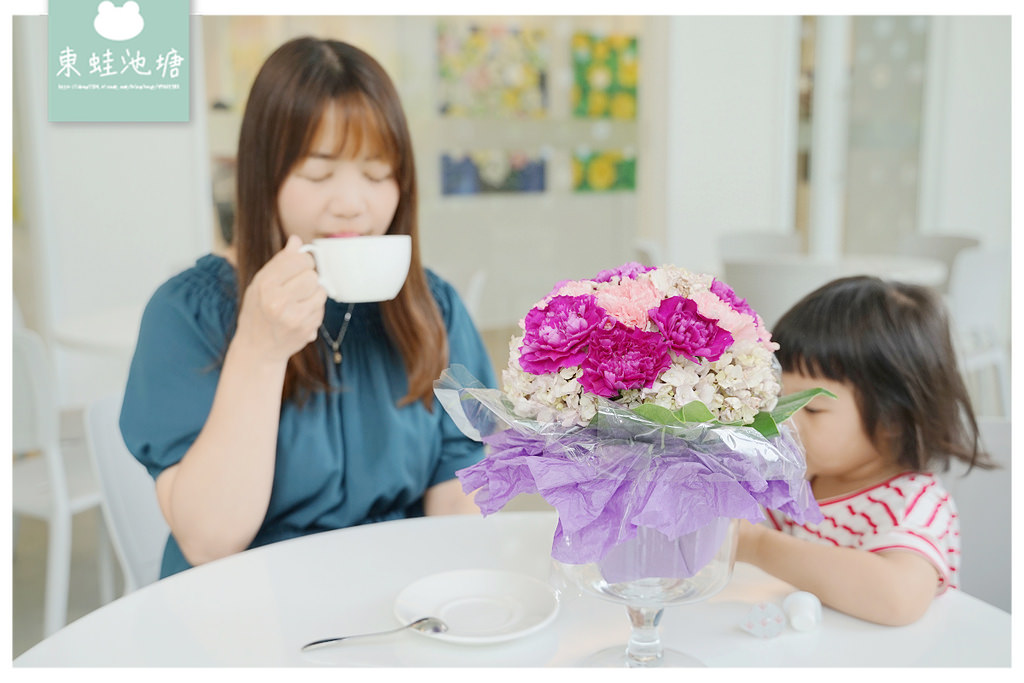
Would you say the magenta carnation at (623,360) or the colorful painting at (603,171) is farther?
the colorful painting at (603,171)

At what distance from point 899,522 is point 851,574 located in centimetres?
24

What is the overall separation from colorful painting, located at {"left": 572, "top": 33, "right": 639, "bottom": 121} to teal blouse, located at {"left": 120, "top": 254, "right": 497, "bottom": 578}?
159 inches

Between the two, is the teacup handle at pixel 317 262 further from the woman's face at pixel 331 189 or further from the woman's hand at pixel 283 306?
the woman's face at pixel 331 189

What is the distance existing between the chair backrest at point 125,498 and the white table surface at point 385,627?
1.61 feet

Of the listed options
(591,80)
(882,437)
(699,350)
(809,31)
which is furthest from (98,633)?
Result: (809,31)

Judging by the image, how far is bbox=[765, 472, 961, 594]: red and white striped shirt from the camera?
3.12 ft

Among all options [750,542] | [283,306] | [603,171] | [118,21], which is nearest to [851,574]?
[750,542]

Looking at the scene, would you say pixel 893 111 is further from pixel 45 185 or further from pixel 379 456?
pixel 379 456

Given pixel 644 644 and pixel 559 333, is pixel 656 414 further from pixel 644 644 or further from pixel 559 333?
pixel 644 644

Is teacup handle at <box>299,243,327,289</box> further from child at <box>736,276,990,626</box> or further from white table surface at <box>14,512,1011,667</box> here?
child at <box>736,276,990,626</box>

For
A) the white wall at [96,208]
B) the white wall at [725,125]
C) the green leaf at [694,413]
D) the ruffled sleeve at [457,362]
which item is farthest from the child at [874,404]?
the white wall at [725,125]

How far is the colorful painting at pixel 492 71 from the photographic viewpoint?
185 inches

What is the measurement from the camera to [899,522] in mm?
1026

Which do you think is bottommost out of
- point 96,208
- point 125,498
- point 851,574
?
point 125,498
